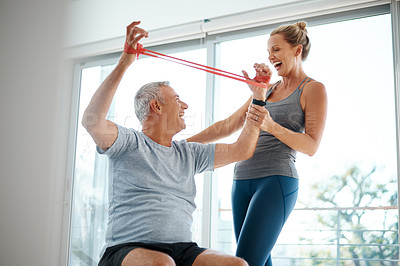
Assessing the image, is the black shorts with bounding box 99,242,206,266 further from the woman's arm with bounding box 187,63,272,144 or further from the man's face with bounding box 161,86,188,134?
the woman's arm with bounding box 187,63,272,144

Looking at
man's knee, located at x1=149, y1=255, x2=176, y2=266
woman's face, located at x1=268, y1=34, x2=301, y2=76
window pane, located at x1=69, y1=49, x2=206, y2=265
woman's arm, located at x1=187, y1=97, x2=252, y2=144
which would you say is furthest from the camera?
window pane, located at x1=69, y1=49, x2=206, y2=265

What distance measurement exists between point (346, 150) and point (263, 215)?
5.39 ft

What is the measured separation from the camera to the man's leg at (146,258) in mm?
1386

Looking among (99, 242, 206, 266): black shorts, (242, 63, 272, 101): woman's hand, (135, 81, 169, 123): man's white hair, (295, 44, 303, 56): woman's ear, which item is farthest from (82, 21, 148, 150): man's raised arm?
(295, 44, 303, 56): woman's ear

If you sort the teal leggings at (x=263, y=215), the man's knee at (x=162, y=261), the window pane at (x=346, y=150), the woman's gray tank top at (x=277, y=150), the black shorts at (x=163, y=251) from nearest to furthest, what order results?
the man's knee at (x=162, y=261), the black shorts at (x=163, y=251), the teal leggings at (x=263, y=215), the woman's gray tank top at (x=277, y=150), the window pane at (x=346, y=150)

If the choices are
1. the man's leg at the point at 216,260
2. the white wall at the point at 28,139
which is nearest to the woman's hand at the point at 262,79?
the man's leg at the point at 216,260

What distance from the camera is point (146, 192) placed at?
1.62 metres

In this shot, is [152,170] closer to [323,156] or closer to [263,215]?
[263,215]

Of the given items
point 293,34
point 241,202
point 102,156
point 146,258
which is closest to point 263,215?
point 241,202

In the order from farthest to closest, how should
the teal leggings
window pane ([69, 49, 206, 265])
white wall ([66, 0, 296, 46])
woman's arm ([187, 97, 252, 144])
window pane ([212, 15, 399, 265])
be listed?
window pane ([69, 49, 206, 265]) < white wall ([66, 0, 296, 46]) < window pane ([212, 15, 399, 265]) < woman's arm ([187, 97, 252, 144]) < the teal leggings

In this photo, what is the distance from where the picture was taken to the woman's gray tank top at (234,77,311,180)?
1796mm

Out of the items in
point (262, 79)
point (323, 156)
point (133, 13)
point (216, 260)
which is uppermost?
point (133, 13)

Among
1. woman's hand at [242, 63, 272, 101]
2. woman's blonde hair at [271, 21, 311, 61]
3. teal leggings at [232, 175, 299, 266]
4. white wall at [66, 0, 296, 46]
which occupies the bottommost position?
teal leggings at [232, 175, 299, 266]

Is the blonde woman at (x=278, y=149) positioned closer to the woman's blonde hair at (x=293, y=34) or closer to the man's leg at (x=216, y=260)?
the woman's blonde hair at (x=293, y=34)
